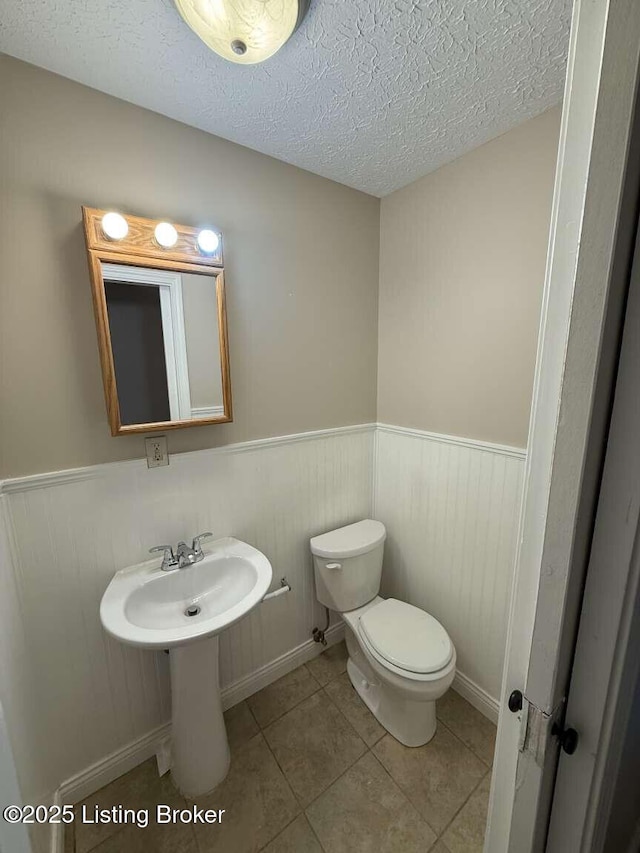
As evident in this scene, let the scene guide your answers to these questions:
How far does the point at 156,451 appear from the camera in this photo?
4.14 feet

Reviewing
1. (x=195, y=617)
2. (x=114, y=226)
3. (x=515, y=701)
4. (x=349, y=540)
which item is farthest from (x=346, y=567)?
(x=114, y=226)

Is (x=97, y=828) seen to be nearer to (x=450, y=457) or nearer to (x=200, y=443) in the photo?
(x=200, y=443)

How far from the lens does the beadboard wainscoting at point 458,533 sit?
1426 mm

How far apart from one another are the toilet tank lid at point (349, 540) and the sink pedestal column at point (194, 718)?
1.94 feet

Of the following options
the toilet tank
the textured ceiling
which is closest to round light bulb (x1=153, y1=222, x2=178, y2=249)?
the textured ceiling

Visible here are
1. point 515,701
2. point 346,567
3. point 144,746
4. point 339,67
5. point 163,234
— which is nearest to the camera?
point 515,701

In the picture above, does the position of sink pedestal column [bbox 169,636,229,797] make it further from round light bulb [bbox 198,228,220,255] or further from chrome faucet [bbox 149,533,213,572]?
round light bulb [bbox 198,228,220,255]

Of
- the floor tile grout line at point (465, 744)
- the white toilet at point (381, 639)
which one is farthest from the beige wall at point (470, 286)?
the floor tile grout line at point (465, 744)

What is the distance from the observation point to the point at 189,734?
4.08 ft

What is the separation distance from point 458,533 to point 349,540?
20.3 inches

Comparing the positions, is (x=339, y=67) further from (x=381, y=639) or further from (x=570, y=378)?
(x=381, y=639)

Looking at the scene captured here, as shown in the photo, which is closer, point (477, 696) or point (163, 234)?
point (163, 234)

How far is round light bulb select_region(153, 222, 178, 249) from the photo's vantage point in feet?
3.72

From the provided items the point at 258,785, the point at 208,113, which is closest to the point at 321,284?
the point at 208,113
